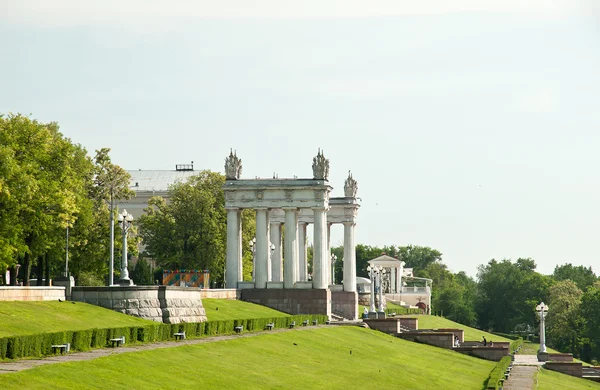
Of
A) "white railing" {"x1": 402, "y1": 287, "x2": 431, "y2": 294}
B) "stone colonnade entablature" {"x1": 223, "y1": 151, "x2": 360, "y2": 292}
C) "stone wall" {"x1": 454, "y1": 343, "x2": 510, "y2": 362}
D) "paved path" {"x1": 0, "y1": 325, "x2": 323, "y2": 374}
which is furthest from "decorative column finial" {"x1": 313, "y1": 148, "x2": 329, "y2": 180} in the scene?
"white railing" {"x1": 402, "y1": 287, "x2": 431, "y2": 294}

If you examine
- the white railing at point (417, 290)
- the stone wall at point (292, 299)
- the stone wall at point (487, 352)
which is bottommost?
the stone wall at point (487, 352)

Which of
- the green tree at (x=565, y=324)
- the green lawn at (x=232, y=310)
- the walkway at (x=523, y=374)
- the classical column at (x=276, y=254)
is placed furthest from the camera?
the green tree at (x=565, y=324)

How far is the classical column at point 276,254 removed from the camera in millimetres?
107188

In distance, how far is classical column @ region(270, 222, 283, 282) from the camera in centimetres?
10719

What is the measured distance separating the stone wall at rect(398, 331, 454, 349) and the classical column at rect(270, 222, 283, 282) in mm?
23113

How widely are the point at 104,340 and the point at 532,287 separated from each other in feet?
451

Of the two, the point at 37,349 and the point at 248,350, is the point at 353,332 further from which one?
the point at 37,349

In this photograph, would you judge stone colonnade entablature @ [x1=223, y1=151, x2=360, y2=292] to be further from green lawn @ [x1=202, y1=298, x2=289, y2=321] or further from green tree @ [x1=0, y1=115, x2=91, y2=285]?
green tree @ [x1=0, y1=115, x2=91, y2=285]

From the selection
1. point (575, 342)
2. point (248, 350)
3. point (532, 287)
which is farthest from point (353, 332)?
point (532, 287)

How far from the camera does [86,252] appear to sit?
84750 mm

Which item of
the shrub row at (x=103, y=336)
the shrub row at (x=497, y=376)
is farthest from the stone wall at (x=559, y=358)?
the shrub row at (x=103, y=336)

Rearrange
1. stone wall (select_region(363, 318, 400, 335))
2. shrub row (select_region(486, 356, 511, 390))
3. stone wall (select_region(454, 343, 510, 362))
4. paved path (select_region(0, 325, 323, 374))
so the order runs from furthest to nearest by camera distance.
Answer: stone wall (select_region(363, 318, 400, 335))
stone wall (select_region(454, 343, 510, 362))
shrub row (select_region(486, 356, 511, 390))
paved path (select_region(0, 325, 323, 374))

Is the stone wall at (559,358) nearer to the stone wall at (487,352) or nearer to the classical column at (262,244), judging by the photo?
the stone wall at (487,352)

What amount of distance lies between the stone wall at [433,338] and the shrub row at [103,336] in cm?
2166
